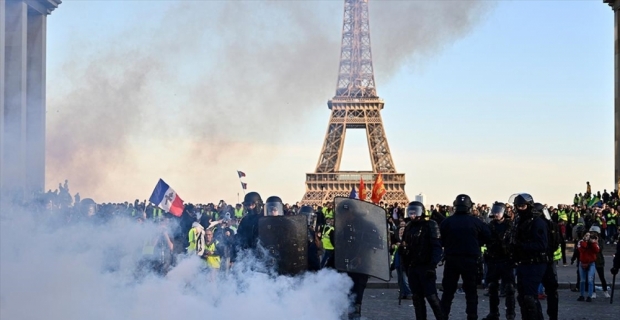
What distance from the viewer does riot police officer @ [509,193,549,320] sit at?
1286 centimetres

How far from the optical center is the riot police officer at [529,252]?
506 inches

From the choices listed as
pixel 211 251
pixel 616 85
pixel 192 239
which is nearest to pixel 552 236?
pixel 211 251

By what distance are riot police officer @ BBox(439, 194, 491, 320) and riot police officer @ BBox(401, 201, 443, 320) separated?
185mm

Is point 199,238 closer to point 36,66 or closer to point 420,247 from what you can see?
point 420,247

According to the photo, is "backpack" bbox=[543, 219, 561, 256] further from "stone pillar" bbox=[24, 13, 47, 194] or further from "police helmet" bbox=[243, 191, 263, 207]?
"stone pillar" bbox=[24, 13, 47, 194]

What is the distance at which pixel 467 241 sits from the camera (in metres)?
13.6

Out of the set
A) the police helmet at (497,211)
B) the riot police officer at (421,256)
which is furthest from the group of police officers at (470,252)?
the police helmet at (497,211)

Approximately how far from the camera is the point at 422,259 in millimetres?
13453

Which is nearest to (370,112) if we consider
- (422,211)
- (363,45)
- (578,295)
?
(363,45)

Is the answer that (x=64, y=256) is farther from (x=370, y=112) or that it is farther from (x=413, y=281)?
(x=370, y=112)

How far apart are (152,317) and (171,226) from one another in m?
7.66

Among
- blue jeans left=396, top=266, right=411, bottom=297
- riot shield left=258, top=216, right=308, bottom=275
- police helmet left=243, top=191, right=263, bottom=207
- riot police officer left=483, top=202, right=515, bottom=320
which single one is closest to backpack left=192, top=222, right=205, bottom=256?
police helmet left=243, top=191, right=263, bottom=207

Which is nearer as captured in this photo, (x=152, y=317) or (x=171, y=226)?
(x=152, y=317)

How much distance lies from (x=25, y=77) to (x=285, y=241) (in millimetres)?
29685
